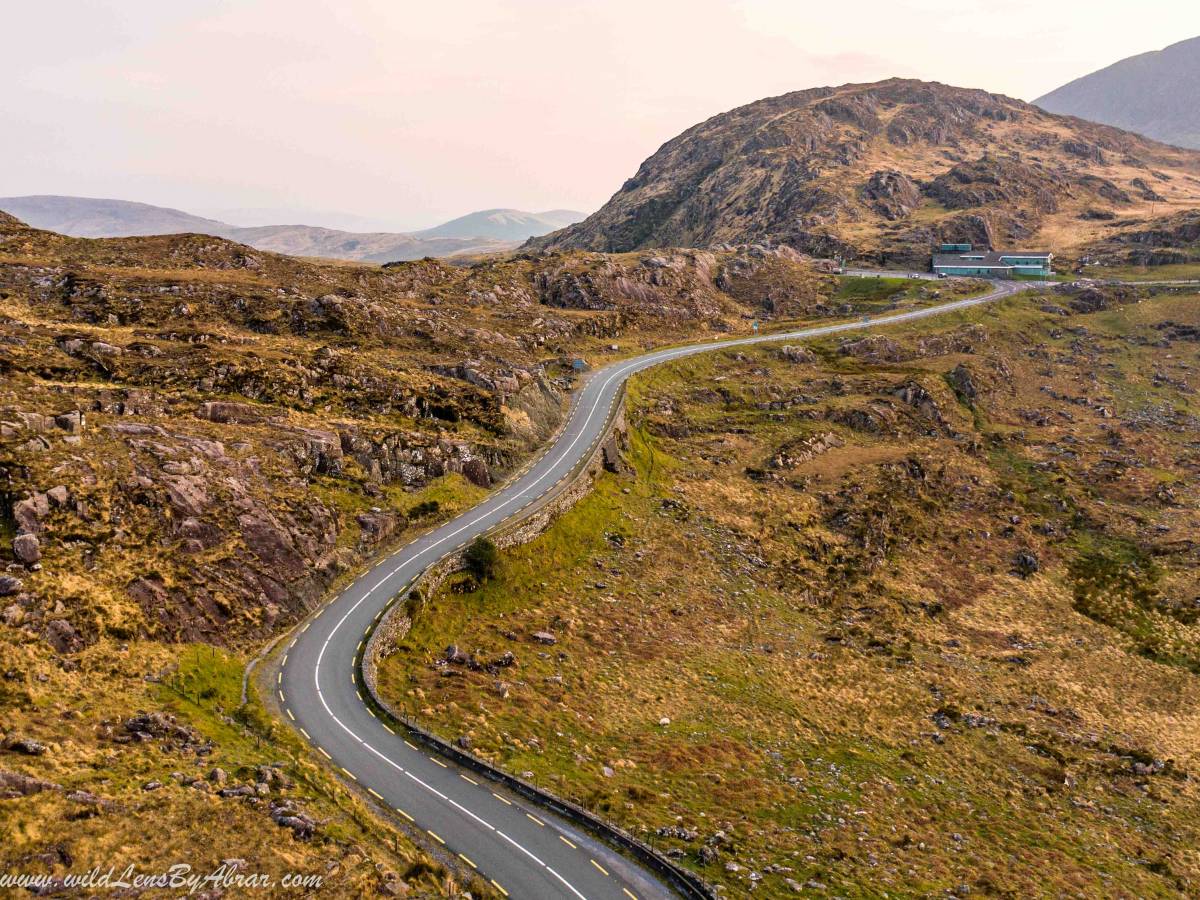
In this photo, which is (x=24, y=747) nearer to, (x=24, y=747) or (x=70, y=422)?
(x=24, y=747)

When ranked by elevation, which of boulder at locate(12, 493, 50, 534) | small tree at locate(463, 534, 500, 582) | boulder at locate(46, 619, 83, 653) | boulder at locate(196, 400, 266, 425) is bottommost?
small tree at locate(463, 534, 500, 582)

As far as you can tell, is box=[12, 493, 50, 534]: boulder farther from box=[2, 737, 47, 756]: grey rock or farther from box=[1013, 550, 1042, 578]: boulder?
box=[1013, 550, 1042, 578]: boulder

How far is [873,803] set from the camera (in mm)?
38000

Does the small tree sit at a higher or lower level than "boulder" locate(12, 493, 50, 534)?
lower

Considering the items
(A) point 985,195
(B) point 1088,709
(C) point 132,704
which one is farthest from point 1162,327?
(C) point 132,704

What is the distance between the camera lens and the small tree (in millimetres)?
51594

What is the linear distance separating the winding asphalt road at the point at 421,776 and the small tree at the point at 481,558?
2717 millimetres

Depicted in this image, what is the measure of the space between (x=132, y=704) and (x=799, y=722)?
38.9 metres

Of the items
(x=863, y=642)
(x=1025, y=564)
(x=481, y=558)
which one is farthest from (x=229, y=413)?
(x=1025, y=564)

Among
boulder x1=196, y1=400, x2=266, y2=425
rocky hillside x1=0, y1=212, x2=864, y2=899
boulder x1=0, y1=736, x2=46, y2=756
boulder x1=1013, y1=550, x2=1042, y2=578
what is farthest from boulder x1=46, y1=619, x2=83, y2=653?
boulder x1=1013, y1=550, x2=1042, y2=578

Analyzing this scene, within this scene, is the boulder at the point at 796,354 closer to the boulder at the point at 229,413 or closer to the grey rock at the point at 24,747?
the boulder at the point at 229,413

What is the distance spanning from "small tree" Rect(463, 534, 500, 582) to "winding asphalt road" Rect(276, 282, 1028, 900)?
8.91 feet

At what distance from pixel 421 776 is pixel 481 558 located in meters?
19.6

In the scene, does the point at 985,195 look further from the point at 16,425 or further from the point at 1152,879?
the point at 16,425
